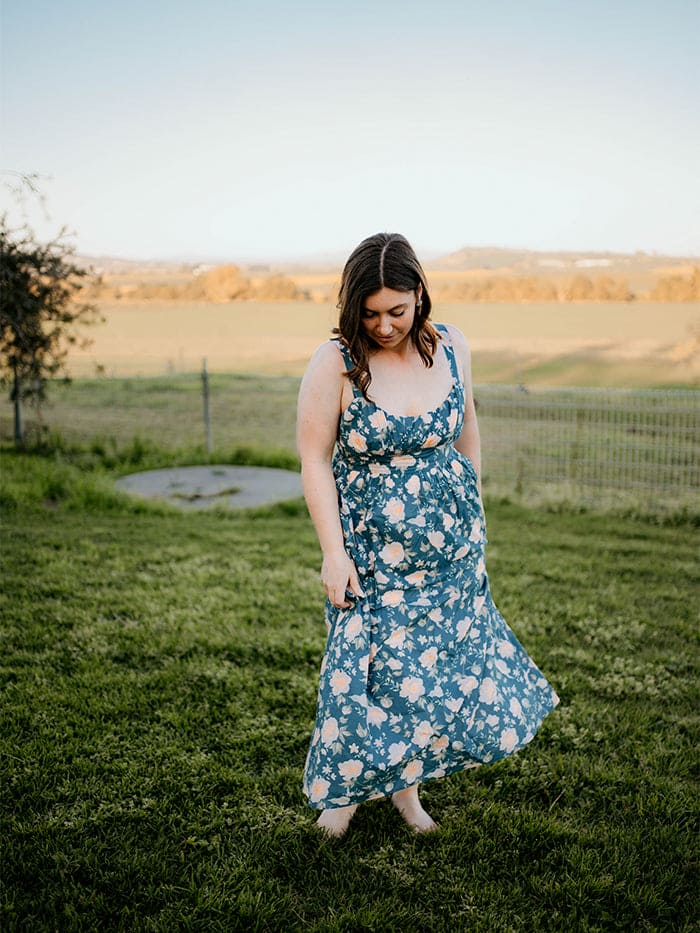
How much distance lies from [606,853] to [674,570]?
10.2ft

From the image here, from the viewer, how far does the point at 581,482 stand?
280 inches

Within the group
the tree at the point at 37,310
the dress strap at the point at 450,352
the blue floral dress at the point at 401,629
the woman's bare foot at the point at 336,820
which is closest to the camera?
the blue floral dress at the point at 401,629

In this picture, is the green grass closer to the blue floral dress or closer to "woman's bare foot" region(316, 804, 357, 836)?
"woman's bare foot" region(316, 804, 357, 836)

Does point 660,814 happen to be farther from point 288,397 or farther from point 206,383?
point 288,397

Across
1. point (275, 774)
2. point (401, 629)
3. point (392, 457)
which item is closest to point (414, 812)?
point (275, 774)

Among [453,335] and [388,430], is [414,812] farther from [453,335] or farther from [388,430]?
[453,335]

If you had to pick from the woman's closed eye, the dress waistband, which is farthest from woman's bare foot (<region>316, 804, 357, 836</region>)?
the woman's closed eye

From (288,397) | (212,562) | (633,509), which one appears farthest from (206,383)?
(633,509)

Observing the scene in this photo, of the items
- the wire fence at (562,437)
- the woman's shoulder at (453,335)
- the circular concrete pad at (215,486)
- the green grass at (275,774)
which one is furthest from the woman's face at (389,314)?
the wire fence at (562,437)

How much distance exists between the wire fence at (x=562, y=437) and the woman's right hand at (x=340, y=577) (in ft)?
15.8

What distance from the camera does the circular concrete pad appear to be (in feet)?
22.7

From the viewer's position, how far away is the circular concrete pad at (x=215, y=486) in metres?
6.91

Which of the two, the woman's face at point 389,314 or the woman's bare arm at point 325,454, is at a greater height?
the woman's face at point 389,314

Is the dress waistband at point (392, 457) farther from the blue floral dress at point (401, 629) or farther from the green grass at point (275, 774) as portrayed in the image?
the green grass at point (275, 774)
